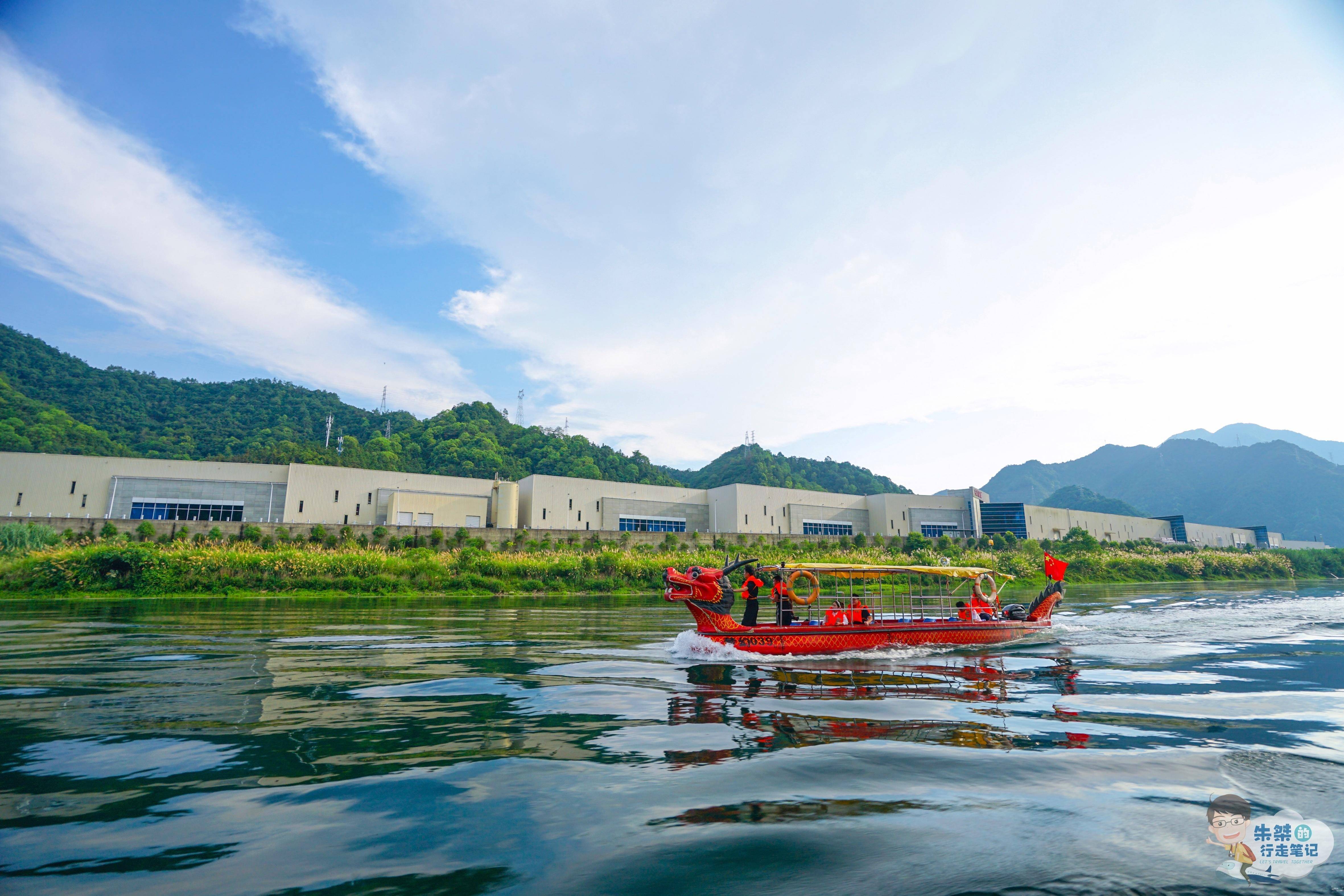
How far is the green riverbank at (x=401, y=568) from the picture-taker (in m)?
28.7

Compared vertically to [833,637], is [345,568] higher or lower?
higher

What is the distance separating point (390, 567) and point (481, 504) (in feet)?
71.5

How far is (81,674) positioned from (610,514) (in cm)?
5066

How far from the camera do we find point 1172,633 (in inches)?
763

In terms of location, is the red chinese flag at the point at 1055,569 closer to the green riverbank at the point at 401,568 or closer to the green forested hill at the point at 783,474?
the green riverbank at the point at 401,568

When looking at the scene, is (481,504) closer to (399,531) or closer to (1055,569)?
(399,531)

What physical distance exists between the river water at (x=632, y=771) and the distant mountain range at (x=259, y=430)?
231 feet

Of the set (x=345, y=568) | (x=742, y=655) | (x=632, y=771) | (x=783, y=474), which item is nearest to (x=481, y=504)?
(x=345, y=568)

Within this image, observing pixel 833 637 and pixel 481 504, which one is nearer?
pixel 833 637

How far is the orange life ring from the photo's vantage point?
15.3 metres

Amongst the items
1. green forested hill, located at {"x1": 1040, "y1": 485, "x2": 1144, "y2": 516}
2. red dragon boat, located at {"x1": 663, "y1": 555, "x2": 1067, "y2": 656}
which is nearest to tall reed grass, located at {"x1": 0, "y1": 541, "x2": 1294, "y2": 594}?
red dragon boat, located at {"x1": 663, "y1": 555, "x2": 1067, "y2": 656}

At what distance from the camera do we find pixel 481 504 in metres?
56.4

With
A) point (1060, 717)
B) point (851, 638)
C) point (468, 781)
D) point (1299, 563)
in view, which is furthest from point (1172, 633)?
point (1299, 563)

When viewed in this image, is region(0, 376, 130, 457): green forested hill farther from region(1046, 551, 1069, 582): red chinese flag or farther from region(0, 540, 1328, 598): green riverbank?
region(1046, 551, 1069, 582): red chinese flag
